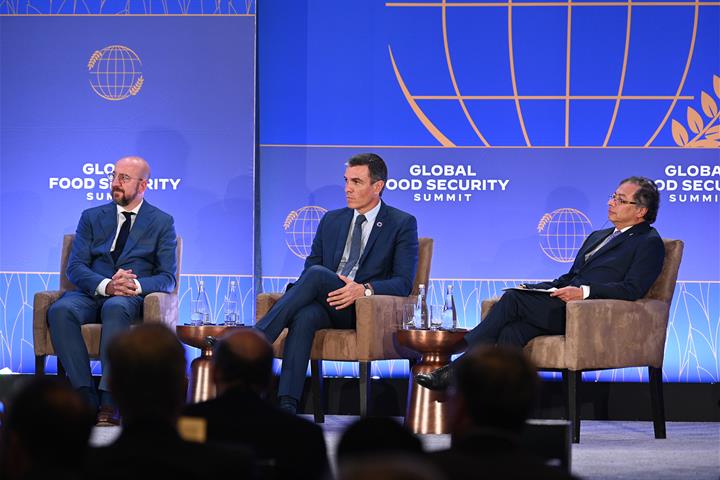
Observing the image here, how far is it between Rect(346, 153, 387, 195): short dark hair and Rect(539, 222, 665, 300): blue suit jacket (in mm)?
1096

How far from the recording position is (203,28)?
6.72 metres

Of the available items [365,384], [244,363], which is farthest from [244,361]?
[365,384]

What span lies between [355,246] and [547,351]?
1.28 meters

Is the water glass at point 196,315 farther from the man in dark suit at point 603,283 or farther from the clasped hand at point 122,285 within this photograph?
the man in dark suit at point 603,283

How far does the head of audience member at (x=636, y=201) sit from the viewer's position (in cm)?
593

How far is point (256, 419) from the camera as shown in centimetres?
241

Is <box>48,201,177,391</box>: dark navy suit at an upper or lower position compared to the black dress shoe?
upper

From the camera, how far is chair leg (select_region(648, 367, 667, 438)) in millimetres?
5684

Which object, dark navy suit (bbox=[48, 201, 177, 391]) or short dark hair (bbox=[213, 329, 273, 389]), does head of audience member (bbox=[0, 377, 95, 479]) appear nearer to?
short dark hair (bbox=[213, 329, 273, 389])

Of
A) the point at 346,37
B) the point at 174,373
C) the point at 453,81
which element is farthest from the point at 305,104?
the point at 174,373

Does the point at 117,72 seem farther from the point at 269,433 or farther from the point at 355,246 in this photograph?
the point at 269,433

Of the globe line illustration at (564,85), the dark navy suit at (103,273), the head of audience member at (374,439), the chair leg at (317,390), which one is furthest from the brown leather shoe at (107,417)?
the head of audience member at (374,439)

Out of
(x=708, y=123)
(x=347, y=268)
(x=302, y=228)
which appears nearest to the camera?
(x=347, y=268)

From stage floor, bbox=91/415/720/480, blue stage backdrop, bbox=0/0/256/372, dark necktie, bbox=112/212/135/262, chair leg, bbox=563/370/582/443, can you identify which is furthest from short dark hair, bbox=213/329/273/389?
blue stage backdrop, bbox=0/0/256/372
